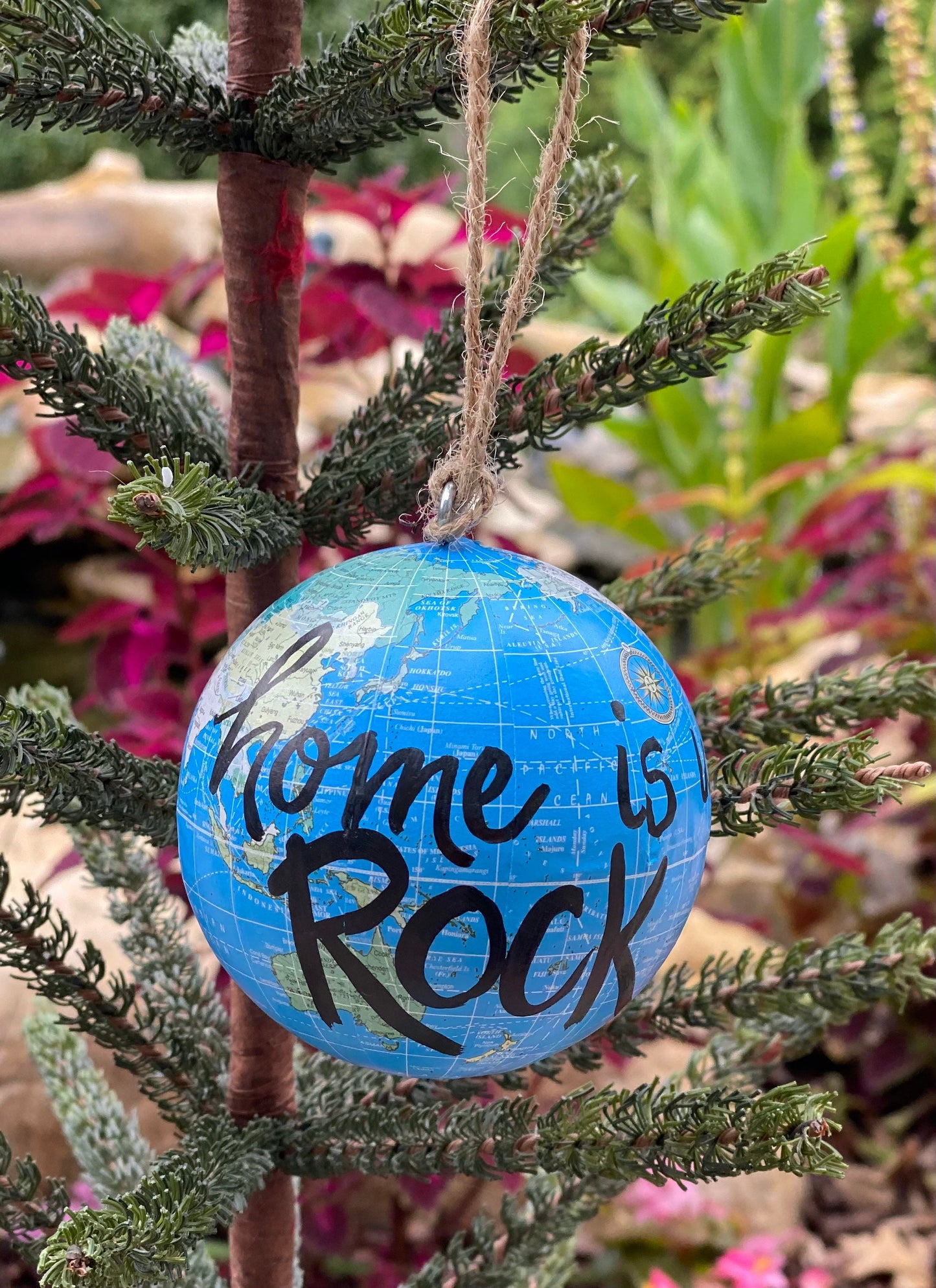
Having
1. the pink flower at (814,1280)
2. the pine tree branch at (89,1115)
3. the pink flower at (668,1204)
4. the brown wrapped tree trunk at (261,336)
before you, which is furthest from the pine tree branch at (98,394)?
the pink flower at (814,1280)

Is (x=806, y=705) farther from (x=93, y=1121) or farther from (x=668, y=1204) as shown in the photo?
(x=668, y=1204)

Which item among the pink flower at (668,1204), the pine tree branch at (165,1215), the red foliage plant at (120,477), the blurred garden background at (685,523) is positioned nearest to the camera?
the pine tree branch at (165,1215)

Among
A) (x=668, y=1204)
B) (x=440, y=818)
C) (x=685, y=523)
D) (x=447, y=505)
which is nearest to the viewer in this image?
(x=440, y=818)

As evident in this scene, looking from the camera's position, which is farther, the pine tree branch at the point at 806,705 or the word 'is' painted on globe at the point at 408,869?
the pine tree branch at the point at 806,705

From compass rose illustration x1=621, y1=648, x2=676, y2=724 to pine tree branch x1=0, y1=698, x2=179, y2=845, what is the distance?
1.10ft

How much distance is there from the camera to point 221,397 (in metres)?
2.66

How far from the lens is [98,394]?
0.73 meters

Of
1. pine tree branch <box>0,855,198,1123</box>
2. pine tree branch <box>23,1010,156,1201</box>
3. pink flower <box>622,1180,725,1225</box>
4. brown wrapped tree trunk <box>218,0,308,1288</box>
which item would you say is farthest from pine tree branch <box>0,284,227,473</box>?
pink flower <box>622,1180,725,1225</box>

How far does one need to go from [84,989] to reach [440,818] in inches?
13.1

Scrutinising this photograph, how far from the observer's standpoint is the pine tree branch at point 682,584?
96 cm

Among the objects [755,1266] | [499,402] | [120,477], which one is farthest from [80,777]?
[755,1266]

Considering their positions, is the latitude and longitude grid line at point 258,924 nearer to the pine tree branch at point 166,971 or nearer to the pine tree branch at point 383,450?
the pine tree branch at point 383,450

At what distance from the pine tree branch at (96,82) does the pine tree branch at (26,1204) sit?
0.66m

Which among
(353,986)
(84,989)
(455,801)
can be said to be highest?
(455,801)
